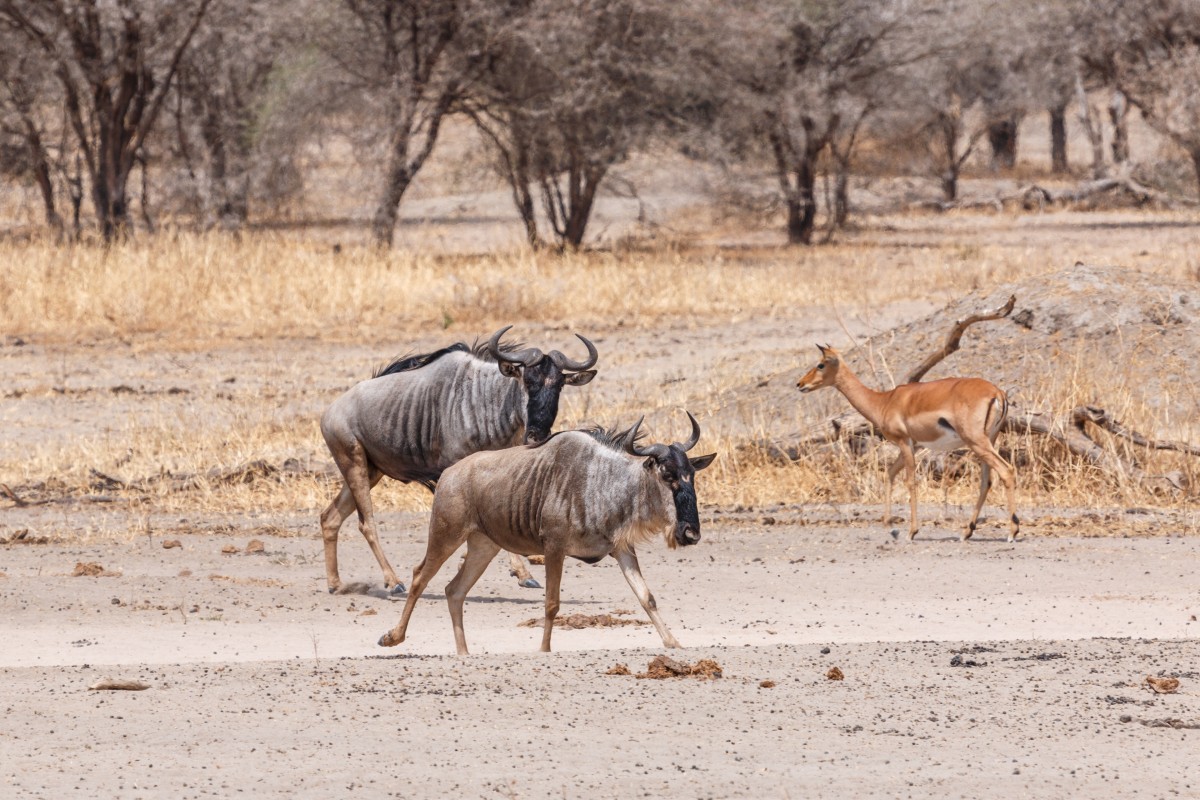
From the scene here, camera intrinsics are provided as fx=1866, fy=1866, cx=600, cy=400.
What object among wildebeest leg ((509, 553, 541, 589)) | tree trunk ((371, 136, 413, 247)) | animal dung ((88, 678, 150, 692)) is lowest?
wildebeest leg ((509, 553, 541, 589))

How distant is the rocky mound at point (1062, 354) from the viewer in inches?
547

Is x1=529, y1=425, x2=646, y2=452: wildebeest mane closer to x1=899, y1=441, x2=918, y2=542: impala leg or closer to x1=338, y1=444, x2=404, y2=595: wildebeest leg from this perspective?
x1=338, y1=444, x2=404, y2=595: wildebeest leg

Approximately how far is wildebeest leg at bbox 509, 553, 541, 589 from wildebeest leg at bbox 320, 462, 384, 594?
0.73 metres

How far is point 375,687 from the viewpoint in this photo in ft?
23.0

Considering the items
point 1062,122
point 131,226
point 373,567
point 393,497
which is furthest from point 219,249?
point 1062,122

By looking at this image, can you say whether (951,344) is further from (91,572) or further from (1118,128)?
(1118,128)

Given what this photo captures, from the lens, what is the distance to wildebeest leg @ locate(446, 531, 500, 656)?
807 centimetres


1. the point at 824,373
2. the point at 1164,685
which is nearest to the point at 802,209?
the point at 824,373

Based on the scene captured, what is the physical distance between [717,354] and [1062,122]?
35206 mm

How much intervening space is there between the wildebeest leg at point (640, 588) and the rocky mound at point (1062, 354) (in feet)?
19.4

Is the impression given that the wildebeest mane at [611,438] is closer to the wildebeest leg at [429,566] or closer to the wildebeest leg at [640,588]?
the wildebeest leg at [640,588]

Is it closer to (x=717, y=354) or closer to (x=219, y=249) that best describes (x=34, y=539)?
(x=717, y=354)

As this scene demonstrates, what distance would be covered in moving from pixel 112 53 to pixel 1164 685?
24219mm

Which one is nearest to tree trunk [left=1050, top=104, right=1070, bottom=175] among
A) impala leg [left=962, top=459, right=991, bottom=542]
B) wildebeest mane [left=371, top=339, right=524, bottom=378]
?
impala leg [left=962, top=459, right=991, bottom=542]
